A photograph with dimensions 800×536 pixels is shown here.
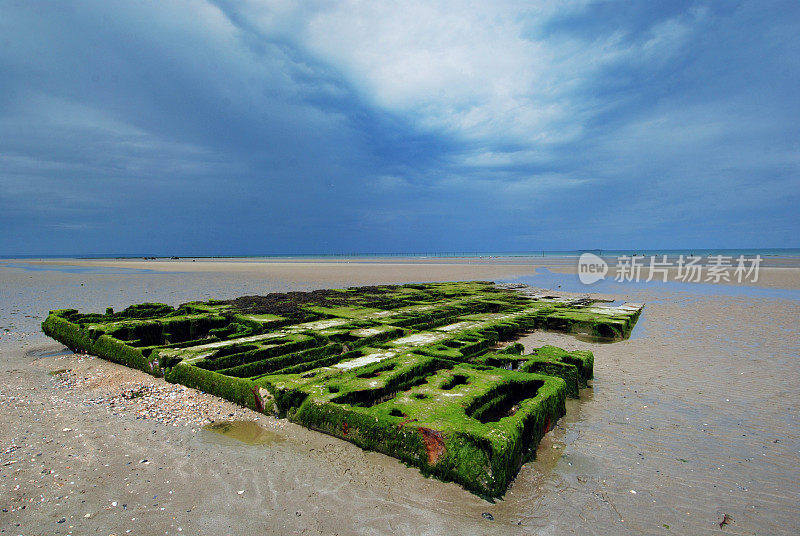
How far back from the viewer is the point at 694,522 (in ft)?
10.7

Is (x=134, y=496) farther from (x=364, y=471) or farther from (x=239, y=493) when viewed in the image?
(x=364, y=471)

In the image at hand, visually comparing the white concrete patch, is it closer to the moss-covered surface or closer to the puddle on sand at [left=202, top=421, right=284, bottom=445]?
the moss-covered surface

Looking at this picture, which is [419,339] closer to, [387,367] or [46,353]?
[387,367]

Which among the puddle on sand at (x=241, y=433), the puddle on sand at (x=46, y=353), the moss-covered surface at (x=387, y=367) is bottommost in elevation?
the puddle on sand at (x=46, y=353)

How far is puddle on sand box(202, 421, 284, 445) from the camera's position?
4503mm

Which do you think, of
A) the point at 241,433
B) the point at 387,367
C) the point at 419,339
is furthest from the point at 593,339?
the point at 241,433

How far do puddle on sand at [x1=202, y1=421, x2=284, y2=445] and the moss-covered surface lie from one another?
32cm

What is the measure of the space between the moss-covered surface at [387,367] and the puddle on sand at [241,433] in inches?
12.6

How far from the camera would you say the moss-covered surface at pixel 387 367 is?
379 centimetres

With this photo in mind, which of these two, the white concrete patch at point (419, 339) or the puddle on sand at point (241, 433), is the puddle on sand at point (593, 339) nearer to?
the white concrete patch at point (419, 339)

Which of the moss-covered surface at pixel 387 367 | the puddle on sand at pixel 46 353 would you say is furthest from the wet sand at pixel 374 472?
the puddle on sand at pixel 46 353

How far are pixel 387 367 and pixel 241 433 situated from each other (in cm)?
223

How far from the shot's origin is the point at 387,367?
5.91 m

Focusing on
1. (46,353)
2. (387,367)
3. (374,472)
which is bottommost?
(46,353)
